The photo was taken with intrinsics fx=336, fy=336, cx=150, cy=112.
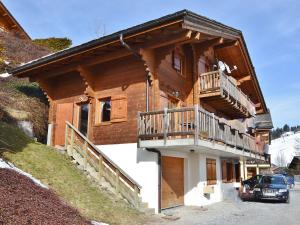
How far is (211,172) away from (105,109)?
6770 mm

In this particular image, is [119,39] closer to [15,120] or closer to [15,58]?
[15,120]

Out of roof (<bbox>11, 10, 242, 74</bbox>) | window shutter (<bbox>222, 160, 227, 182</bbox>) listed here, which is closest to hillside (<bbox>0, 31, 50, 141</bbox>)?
roof (<bbox>11, 10, 242, 74</bbox>)

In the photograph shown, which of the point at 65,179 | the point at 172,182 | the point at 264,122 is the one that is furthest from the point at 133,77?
the point at 264,122

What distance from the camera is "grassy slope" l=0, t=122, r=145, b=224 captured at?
1016 centimetres

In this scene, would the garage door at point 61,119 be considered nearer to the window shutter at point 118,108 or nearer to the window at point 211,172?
the window shutter at point 118,108

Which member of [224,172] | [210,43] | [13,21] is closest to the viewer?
[210,43]

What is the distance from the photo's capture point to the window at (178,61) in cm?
1683

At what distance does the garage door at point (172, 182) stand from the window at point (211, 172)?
84.3 inches

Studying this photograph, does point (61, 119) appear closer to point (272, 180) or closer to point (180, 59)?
point (180, 59)

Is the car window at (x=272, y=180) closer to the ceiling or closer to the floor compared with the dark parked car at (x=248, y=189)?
closer to the ceiling

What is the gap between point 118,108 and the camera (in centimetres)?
1493

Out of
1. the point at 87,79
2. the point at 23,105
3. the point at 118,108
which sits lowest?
the point at 118,108

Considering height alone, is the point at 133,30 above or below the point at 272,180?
above

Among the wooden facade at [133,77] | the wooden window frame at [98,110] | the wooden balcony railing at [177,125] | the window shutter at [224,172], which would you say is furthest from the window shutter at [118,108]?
the window shutter at [224,172]
